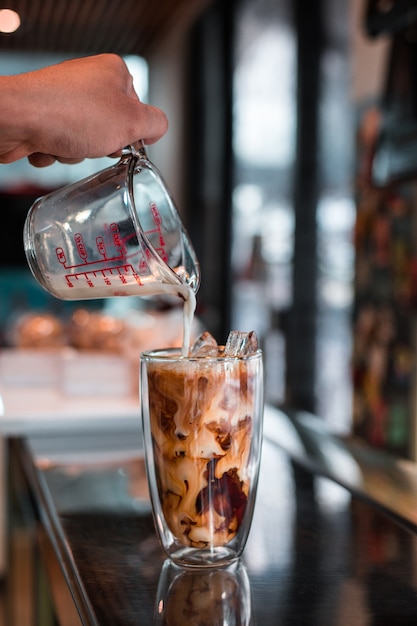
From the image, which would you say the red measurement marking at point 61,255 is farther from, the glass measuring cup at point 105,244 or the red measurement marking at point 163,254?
the red measurement marking at point 163,254

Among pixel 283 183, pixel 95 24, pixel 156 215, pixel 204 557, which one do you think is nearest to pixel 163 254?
pixel 156 215

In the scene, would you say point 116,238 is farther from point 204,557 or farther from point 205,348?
point 204,557

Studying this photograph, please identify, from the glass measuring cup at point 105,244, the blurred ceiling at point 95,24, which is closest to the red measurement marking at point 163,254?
the glass measuring cup at point 105,244

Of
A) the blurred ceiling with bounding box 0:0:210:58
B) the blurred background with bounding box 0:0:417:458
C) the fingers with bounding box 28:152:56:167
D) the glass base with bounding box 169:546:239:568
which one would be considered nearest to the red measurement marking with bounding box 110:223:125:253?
the fingers with bounding box 28:152:56:167

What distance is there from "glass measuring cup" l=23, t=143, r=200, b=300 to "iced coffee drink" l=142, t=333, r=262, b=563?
9cm

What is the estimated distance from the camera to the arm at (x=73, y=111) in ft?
2.45

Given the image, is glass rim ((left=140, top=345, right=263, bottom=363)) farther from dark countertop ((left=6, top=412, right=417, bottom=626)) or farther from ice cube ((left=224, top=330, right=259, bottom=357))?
dark countertop ((left=6, top=412, right=417, bottom=626))

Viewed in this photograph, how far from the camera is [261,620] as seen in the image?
66 cm

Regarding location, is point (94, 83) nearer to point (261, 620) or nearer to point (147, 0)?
point (261, 620)

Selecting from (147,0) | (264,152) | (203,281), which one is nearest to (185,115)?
(147,0)

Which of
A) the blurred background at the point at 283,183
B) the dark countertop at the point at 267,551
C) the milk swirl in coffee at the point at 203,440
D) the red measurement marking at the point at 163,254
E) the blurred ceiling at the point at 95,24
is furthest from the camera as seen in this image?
the blurred ceiling at the point at 95,24

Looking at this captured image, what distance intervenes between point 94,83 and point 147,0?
642 cm

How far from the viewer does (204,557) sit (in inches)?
31.5

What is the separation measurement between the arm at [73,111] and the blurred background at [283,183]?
105 centimetres
